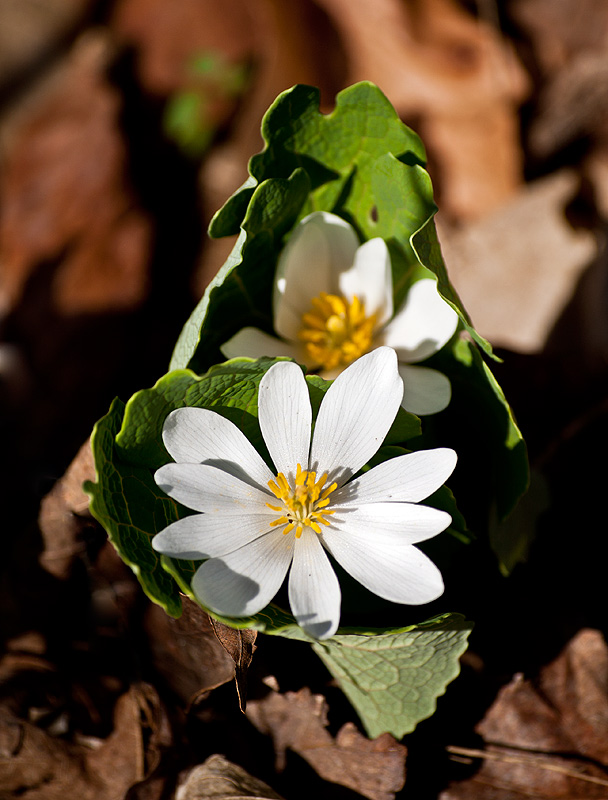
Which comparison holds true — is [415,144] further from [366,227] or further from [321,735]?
[321,735]

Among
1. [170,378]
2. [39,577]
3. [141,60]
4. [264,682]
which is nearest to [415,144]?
[170,378]

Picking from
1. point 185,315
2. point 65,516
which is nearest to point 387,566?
point 65,516

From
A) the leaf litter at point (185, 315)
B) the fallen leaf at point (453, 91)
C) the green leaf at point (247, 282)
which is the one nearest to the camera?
the green leaf at point (247, 282)

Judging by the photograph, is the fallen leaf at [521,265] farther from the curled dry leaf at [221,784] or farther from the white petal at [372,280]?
the curled dry leaf at [221,784]

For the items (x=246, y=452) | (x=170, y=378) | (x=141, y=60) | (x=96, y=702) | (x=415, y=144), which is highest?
(x=141, y=60)

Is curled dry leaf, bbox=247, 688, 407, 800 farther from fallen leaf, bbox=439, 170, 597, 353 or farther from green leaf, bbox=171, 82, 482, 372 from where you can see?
fallen leaf, bbox=439, 170, 597, 353

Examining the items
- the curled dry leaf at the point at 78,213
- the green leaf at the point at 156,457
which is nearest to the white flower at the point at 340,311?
the green leaf at the point at 156,457
